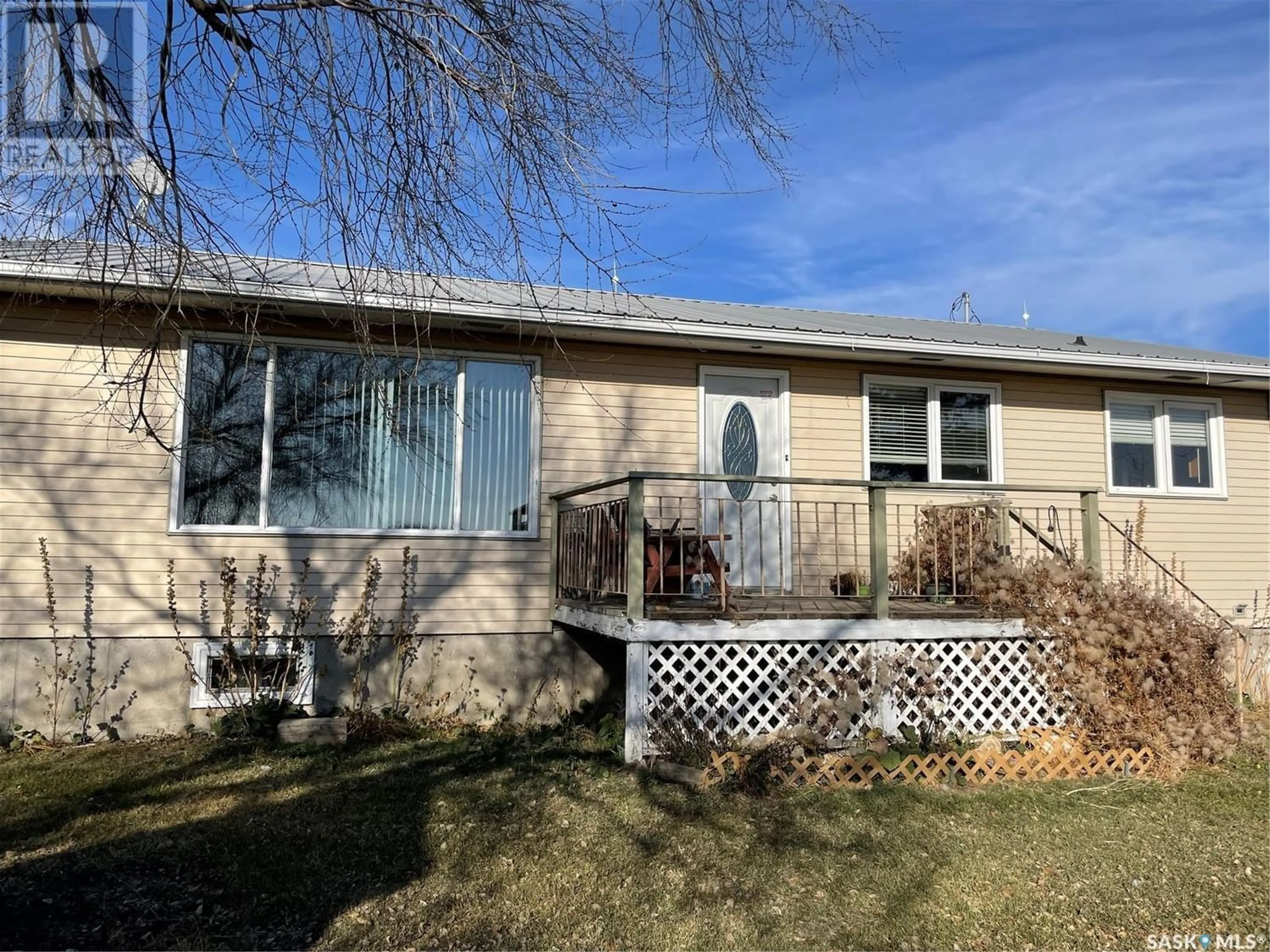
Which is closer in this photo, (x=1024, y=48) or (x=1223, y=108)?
(x=1024, y=48)

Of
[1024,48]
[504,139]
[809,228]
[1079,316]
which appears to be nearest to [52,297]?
[504,139]

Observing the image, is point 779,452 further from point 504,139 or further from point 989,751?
point 504,139

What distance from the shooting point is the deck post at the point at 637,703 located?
5816 mm

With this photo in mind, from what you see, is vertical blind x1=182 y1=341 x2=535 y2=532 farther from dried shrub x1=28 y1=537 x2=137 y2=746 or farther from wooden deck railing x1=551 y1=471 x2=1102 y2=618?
dried shrub x1=28 y1=537 x2=137 y2=746

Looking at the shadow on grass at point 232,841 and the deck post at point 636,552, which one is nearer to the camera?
the shadow on grass at point 232,841

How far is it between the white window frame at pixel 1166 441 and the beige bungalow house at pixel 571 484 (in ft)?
0.21

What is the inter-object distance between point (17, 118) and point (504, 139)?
7.16 ft

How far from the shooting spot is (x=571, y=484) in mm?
7695

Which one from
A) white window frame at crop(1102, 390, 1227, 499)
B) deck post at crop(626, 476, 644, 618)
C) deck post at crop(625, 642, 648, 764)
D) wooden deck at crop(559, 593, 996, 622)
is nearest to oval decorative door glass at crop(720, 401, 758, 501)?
wooden deck at crop(559, 593, 996, 622)

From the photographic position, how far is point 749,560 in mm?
8156

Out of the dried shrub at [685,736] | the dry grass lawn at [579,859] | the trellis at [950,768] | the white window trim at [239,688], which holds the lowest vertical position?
the dry grass lawn at [579,859]

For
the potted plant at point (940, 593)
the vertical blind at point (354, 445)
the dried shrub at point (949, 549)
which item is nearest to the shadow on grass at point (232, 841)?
the vertical blind at point (354, 445)

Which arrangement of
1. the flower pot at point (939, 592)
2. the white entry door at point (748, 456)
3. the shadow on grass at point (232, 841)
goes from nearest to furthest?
1. the shadow on grass at point (232, 841)
2. the flower pot at point (939, 592)
3. the white entry door at point (748, 456)

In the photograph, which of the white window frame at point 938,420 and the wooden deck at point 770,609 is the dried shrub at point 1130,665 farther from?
the white window frame at point 938,420
